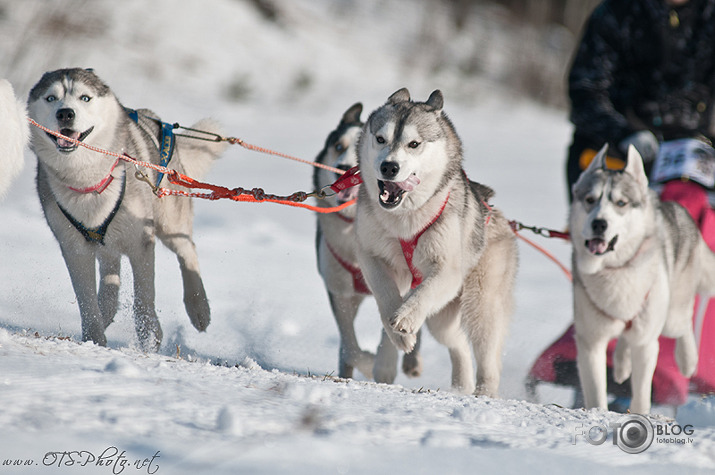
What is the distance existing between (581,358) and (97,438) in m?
2.45

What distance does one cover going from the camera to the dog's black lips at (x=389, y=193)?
114 inches

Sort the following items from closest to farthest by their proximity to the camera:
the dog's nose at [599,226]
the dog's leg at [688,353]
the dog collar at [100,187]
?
the dog collar at [100,187]
the dog's nose at [599,226]
the dog's leg at [688,353]

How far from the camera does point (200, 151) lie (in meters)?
4.23

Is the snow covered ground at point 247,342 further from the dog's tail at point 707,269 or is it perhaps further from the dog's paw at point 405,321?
the dog's tail at point 707,269

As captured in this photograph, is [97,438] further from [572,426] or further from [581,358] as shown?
[581,358]

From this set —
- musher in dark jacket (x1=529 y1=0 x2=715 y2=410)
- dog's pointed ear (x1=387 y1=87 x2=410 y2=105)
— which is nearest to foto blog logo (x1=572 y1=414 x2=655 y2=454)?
dog's pointed ear (x1=387 y1=87 x2=410 y2=105)

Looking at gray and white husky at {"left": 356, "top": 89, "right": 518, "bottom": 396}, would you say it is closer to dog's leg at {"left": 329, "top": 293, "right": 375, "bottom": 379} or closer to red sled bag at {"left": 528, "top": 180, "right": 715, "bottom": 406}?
dog's leg at {"left": 329, "top": 293, "right": 375, "bottom": 379}

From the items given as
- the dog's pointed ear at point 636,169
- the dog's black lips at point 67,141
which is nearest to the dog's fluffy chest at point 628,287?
the dog's pointed ear at point 636,169

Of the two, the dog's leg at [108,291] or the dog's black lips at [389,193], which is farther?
the dog's leg at [108,291]

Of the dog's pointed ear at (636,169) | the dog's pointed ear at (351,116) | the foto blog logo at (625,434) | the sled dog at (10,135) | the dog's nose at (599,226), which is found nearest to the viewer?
the foto blog logo at (625,434)

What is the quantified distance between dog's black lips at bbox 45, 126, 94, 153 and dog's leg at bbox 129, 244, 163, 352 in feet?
1.70

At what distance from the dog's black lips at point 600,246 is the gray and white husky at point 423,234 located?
47cm

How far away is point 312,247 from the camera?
668cm

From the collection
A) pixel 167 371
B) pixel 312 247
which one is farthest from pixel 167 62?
pixel 167 371
